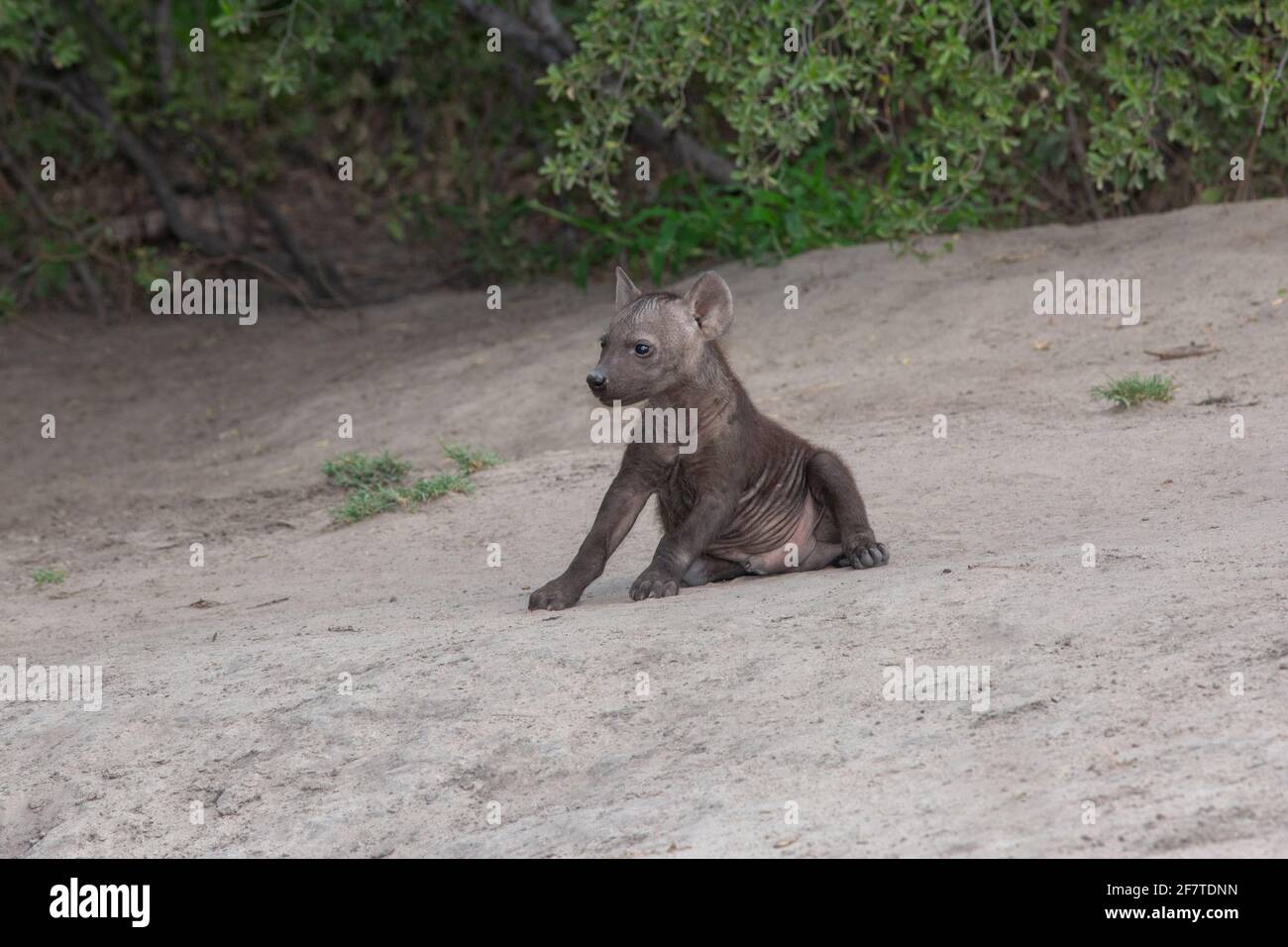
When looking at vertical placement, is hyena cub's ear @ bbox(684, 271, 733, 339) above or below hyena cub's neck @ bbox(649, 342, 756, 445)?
above

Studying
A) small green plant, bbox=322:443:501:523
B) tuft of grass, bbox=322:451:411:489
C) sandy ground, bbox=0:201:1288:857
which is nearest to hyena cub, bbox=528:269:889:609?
sandy ground, bbox=0:201:1288:857

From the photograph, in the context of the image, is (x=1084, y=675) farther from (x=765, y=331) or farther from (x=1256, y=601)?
(x=765, y=331)

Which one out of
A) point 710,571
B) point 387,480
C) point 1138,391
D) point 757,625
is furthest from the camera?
point 387,480

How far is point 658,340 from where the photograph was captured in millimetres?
5902

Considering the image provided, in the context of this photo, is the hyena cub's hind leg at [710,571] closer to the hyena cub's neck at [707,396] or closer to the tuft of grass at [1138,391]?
the hyena cub's neck at [707,396]

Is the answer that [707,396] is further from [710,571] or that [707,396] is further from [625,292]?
[710,571]

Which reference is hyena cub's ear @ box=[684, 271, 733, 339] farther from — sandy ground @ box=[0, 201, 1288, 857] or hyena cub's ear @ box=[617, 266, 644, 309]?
sandy ground @ box=[0, 201, 1288, 857]

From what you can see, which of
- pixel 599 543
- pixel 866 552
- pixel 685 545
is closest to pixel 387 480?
pixel 599 543

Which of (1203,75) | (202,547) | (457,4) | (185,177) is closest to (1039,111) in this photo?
(1203,75)

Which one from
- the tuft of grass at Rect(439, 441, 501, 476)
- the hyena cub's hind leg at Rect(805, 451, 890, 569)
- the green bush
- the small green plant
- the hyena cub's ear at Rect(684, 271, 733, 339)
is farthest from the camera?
the green bush

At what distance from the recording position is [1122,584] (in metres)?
4.86

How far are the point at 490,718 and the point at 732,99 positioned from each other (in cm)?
634

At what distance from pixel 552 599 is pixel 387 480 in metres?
3.28

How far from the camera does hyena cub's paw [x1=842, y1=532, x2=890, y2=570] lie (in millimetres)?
5914
